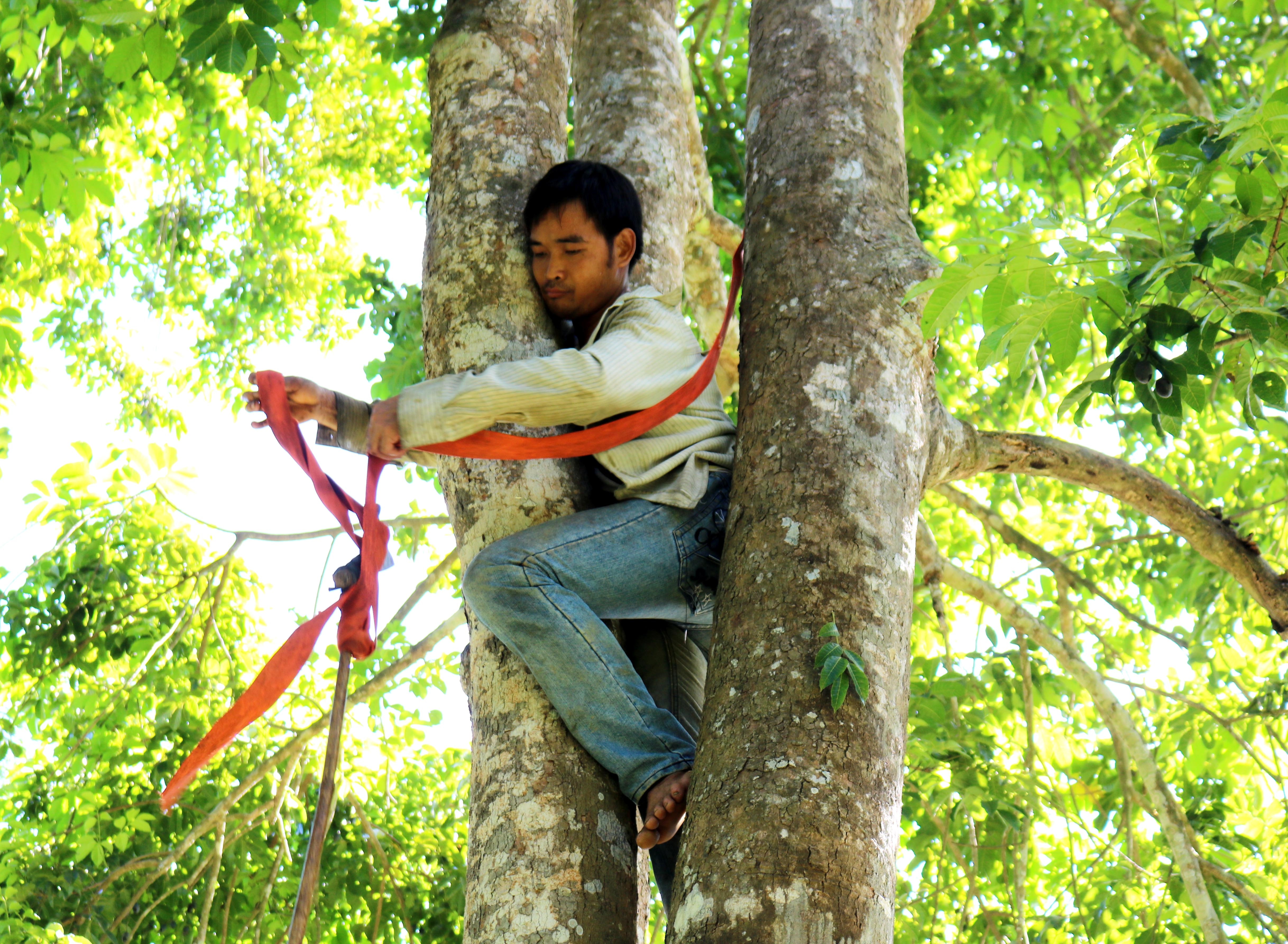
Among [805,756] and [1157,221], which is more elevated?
[1157,221]

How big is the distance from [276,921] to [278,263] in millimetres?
5298

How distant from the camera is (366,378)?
5.71 metres

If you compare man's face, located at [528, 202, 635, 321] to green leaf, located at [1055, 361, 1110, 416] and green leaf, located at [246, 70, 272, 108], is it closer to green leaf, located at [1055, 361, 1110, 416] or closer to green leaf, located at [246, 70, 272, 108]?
green leaf, located at [1055, 361, 1110, 416]

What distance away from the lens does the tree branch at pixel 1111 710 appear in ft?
9.98

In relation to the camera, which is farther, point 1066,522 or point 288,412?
point 1066,522

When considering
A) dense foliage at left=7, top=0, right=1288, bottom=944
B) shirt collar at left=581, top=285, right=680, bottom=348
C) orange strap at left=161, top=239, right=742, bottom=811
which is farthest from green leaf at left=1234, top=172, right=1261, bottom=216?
shirt collar at left=581, top=285, right=680, bottom=348

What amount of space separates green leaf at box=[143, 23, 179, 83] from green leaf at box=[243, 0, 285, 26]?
1.38 feet

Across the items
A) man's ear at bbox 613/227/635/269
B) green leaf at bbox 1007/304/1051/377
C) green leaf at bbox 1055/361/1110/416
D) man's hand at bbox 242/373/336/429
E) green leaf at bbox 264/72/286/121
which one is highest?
green leaf at bbox 264/72/286/121

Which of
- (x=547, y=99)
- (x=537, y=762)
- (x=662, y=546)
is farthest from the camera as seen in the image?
(x=547, y=99)

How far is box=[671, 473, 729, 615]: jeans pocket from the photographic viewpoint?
6.91ft

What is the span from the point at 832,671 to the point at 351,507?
3.08 ft

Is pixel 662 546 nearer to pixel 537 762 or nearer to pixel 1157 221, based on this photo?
pixel 537 762

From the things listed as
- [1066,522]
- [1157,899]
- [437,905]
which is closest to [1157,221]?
[1157,899]

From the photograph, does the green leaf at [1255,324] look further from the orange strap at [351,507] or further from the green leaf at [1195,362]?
the orange strap at [351,507]
